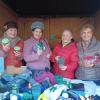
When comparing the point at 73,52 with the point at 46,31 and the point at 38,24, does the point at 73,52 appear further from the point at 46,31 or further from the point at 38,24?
the point at 46,31

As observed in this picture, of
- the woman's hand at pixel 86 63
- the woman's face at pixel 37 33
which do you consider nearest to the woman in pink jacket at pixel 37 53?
the woman's face at pixel 37 33

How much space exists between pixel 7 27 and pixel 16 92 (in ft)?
2.63

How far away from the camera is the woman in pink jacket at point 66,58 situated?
10.1ft

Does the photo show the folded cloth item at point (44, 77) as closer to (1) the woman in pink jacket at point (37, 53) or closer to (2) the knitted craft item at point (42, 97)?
(1) the woman in pink jacket at point (37, 53)

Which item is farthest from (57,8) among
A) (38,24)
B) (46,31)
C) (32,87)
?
(32,87)

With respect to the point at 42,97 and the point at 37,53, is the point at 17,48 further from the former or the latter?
the point at 42,97

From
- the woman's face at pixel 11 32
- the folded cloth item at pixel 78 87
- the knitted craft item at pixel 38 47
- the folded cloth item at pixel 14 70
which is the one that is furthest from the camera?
the woman's face at pixel 11 32

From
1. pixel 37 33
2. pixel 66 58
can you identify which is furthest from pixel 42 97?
→ pixel 37 33

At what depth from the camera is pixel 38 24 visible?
3.15 meters

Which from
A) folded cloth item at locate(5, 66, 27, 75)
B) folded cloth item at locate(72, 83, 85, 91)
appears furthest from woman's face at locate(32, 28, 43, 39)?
folded cloth item at locate(72, 83, 85, 91)

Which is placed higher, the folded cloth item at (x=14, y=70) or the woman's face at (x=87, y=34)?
the woman's face at (x=87, y=34)

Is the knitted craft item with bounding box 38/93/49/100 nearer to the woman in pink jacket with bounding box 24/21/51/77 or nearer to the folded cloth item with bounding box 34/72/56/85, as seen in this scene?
the folded cloth item with bounding box 34/72/56/85

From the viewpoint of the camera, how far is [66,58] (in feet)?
10.2

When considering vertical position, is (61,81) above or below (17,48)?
below
